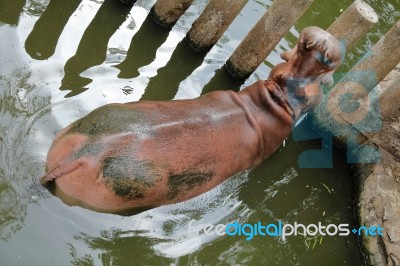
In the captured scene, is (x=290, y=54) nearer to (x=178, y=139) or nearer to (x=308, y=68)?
(x=308, y=68)

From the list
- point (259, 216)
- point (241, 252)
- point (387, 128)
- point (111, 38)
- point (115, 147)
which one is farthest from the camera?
point (111, 38)

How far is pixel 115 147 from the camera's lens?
141 inches

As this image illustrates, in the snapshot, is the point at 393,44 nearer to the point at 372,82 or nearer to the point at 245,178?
the point at 372,82

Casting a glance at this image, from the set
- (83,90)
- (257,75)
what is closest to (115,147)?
(83,90)

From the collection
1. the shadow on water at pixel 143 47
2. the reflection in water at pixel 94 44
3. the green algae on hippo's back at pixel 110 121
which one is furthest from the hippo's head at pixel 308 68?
the reflection in water at pixel 94 44

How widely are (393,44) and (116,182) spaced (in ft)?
8.94

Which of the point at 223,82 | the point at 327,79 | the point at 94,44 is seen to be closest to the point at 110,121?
the point at 94,44

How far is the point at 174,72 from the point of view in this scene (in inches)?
219

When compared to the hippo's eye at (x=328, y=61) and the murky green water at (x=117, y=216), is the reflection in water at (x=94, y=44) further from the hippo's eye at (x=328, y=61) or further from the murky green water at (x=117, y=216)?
the hippo's eye at (x=328, y=61)

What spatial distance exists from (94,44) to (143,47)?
0.51m

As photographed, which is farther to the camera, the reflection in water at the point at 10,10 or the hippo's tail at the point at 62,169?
the reflection in water at the point at 10,10

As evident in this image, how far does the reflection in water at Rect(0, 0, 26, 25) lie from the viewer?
5180 millimetres
